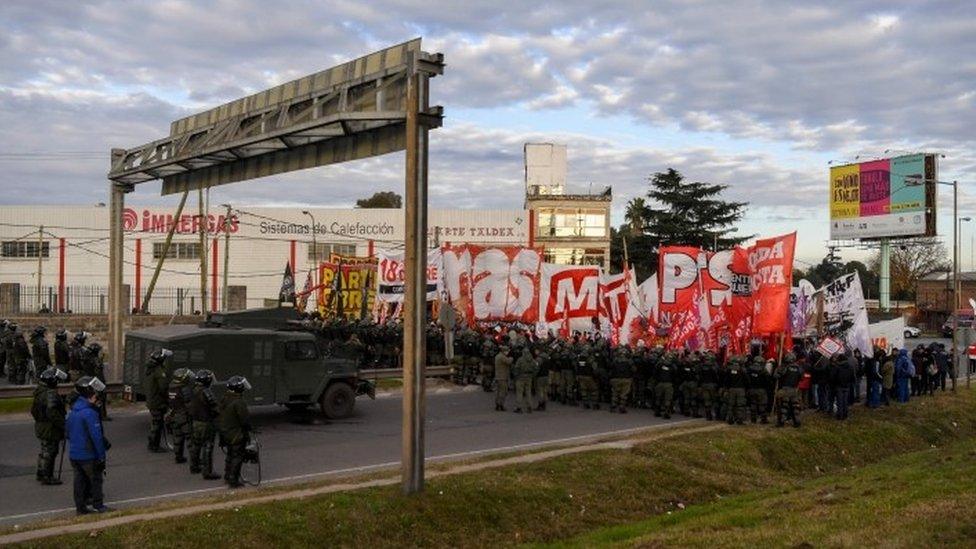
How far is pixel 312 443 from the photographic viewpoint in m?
17.6

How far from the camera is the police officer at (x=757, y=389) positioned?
20703 millimetres

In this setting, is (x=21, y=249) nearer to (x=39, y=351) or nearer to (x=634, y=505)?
(x=39, y=351)

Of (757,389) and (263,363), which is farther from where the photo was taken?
(757,389)

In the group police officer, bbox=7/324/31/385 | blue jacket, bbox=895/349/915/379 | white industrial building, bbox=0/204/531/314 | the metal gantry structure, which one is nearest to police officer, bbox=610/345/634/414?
blue jacket, bbox=895/349/915/379

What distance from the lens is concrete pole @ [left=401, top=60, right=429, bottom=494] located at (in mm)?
12914

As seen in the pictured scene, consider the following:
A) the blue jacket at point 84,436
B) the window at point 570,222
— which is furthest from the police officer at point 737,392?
the window at point 570,222

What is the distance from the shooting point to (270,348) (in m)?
19.2

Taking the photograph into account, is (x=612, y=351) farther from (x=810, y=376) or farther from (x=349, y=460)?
(x=349, y=460)

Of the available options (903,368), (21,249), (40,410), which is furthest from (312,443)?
(21,249)

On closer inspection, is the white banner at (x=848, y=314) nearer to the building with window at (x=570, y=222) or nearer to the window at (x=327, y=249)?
the window at (x=327, y=249)

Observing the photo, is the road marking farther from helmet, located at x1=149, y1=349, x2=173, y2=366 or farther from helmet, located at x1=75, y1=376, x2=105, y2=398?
helmet, located at x1=149, y1=349, x2=173, y2=366

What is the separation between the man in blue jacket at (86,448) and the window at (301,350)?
Answer: 7181mm

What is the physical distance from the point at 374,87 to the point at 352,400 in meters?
8.76

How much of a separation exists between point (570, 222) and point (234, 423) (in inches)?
2291
